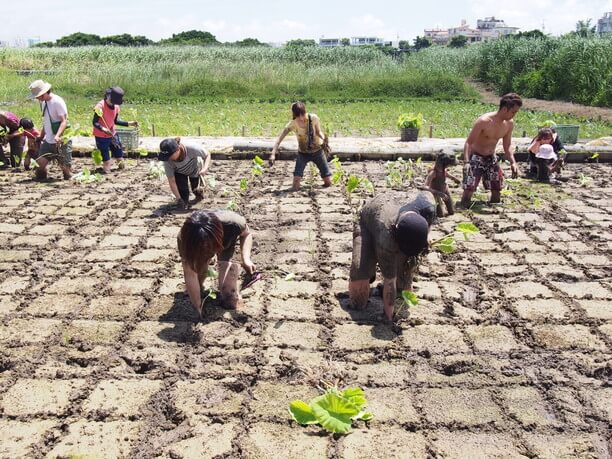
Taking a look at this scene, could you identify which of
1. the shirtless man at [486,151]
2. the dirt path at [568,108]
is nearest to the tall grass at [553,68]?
the dirt path at [568,108]

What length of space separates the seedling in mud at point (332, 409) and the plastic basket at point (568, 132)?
8.86m

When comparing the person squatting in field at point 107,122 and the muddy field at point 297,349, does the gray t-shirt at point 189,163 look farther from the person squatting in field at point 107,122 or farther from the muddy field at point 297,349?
the person squatting in field at point 107,122

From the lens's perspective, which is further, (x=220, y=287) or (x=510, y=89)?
(x=510, y=89)

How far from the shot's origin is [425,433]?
3072 mm

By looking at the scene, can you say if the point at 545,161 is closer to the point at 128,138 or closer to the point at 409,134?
the point at 409,134

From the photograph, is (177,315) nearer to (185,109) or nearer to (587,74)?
(185,109)

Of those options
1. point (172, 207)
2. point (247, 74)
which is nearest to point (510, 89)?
point (247, 74)

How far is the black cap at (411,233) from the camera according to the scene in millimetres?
3637

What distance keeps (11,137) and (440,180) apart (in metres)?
6.09

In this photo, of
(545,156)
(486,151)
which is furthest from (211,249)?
(545,156)

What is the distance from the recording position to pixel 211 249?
3846mm

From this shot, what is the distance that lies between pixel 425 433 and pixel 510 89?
2217 cm

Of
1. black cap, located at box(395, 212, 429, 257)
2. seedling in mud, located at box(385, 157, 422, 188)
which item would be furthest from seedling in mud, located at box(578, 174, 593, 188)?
black cap, located at box(395, 212, 429, 257)

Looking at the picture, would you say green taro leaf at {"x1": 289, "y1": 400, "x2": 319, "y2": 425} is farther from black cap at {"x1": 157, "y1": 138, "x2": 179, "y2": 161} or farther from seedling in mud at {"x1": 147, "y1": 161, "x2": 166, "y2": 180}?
seedling in mud at {"x1": 147, "y1": 161, "x2": 166, "y2": 180}
